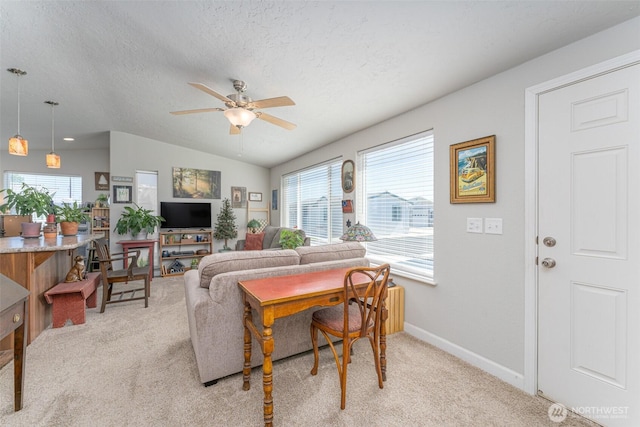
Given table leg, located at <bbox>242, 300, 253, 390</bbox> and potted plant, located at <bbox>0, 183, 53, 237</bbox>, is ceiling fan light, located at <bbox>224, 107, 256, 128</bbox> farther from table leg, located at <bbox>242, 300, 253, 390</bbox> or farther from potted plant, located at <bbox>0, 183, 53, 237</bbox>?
potted plant, located at <bbox>0, 183, 53, 237</bbox>

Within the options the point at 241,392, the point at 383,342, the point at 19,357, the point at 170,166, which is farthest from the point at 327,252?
the point at 170,166

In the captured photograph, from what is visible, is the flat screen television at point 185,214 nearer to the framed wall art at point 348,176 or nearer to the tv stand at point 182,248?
the tv stand at point 182,248

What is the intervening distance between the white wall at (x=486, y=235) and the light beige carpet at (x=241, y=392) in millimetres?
233

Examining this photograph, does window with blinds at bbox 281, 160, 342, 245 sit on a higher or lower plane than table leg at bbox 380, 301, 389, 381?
higher

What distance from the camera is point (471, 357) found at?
2201mm

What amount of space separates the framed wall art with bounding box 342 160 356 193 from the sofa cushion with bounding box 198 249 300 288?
69.7 inches

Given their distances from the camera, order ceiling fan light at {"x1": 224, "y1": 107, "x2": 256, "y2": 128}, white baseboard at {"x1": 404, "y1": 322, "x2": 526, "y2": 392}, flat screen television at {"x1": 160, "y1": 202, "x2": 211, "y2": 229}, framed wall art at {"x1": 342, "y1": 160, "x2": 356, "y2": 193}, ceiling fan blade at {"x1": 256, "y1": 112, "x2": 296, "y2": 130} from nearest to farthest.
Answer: white baseboard at {"x1": 404, "y1": 322, "x2": 526, "y2": 392}
ceiling fan light at {"x1": 224, "y1": 107, "x2": 256, "y2": 128}
ceiling fan blade at {"x1": 256, "y1": 112, "x2": 296, "y2": 130}
framed wall art at {"x1": 342, "y1": 160, "x2": 356, "y2": 193}
flat screen television at {"x1": 160, "y1": 202, "x2": 211, "y2": 229}

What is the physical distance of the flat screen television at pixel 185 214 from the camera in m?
5.42

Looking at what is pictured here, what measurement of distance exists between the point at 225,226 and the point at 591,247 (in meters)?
5.64

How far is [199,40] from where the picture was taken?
82.4 inches

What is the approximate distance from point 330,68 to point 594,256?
89.3 inches

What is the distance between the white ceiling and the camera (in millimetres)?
1564

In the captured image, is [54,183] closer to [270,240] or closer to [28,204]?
[28,204]

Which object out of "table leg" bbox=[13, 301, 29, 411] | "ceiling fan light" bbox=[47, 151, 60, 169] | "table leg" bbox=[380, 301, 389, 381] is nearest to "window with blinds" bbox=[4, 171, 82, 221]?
"ceiling fan light" bbox=[47, 151, 60, 169]
